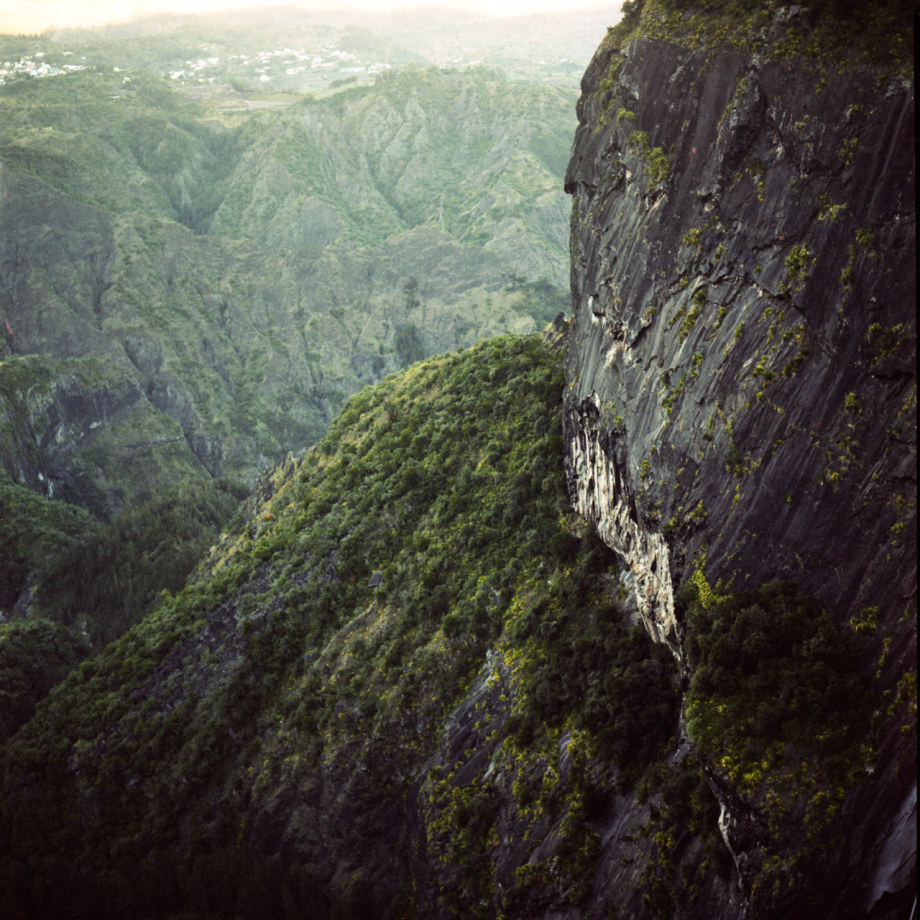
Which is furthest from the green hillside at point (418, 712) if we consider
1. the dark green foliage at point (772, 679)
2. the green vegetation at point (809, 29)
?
the green vegetation at point (809, 29)

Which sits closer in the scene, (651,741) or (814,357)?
(814,357)

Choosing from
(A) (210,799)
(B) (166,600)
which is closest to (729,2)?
(A) (210,799)

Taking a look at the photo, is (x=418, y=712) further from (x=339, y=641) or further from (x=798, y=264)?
(x=798, y=264)

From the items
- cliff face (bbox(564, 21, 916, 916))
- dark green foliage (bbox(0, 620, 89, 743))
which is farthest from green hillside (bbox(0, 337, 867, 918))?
dark green foliage (bbox(0, 620, 89, 743))

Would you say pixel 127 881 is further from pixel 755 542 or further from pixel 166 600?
pixel 755 542

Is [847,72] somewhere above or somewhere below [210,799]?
above

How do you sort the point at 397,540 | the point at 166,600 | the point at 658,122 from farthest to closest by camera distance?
the point at 166,600 → the point at 397,540 → the point at 658,122
